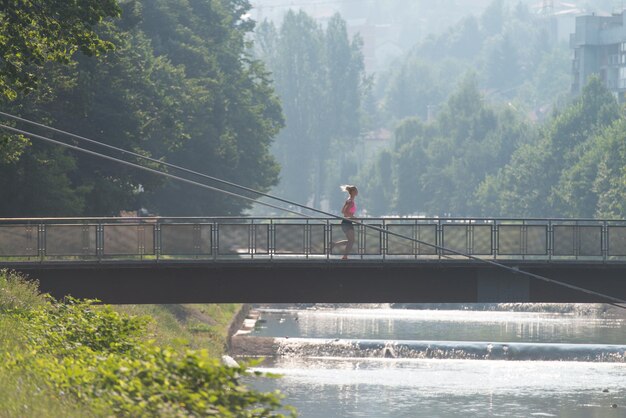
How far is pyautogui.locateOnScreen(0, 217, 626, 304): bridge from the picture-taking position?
38.5m

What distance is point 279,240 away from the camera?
134 feet

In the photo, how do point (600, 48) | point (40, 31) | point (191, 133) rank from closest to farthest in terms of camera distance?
1. point (40, 31)
2. point (191, 133)
3. point (600, 48)

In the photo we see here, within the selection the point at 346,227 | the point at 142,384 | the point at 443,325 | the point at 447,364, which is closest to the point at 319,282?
the point at 346,227

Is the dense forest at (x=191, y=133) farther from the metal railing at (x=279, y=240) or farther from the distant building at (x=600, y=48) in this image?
the distant building at (x=600, y=48)

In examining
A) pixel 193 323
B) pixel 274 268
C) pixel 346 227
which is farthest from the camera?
pixel 193 323

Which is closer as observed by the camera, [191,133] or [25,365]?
[25,365]

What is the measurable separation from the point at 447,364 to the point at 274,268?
2124 cm

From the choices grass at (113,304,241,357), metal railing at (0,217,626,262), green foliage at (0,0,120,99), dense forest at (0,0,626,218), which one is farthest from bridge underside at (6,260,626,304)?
green foliage at (0,0,120,99)

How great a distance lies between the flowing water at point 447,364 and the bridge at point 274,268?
317 centimetres

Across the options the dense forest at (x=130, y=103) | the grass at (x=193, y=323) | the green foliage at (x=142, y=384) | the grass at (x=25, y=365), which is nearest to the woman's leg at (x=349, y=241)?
the grass at (x=193, y=323)

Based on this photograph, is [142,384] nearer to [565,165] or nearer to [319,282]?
[319,282]

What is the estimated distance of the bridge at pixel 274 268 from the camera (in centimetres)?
3850

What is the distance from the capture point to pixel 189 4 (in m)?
95.8

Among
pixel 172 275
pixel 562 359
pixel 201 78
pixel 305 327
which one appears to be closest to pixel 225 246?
pixel 172 275
